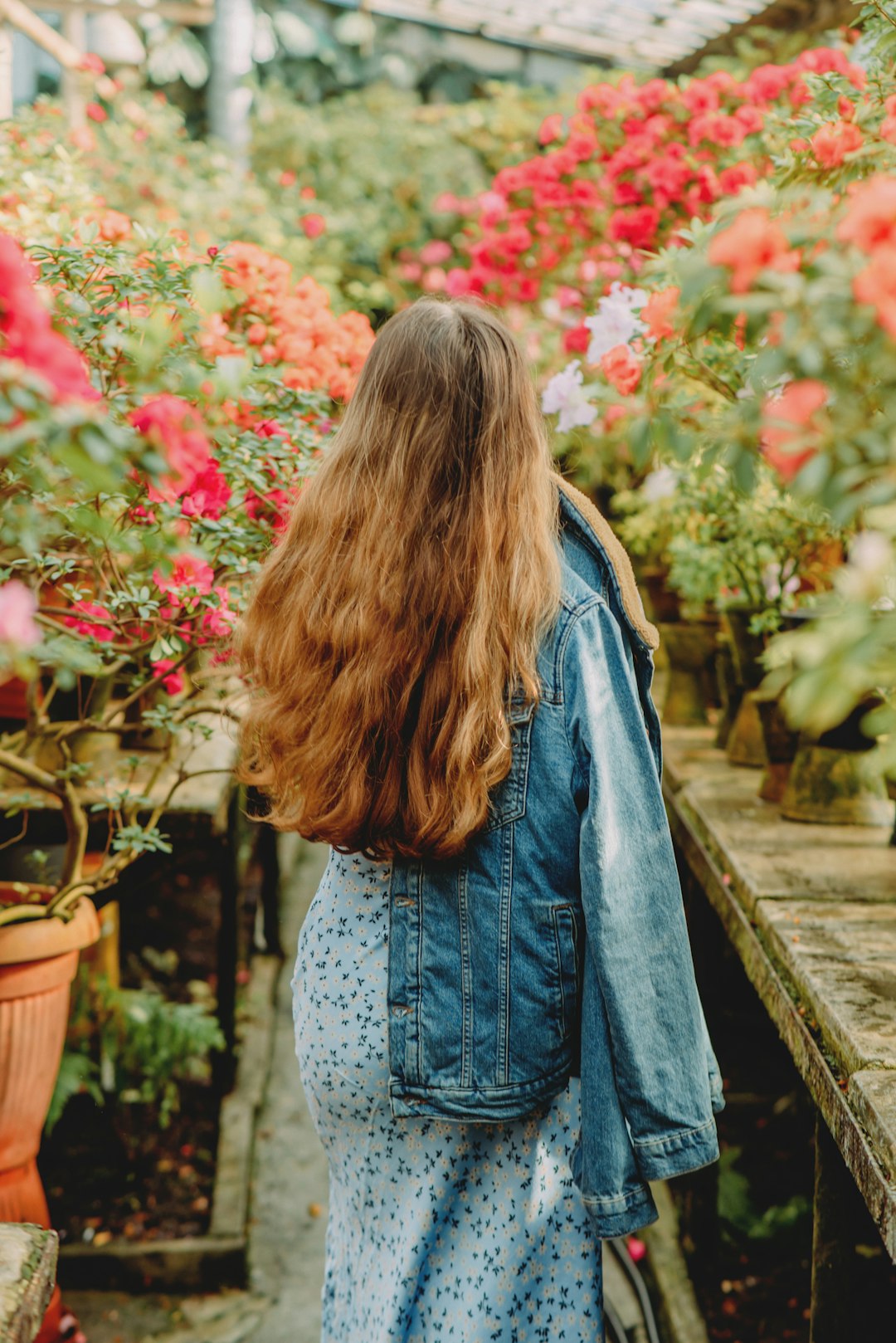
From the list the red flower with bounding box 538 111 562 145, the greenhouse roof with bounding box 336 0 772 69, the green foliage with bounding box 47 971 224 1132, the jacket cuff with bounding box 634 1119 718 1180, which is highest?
the greenhouse roof with bounding box 336 0 772 69

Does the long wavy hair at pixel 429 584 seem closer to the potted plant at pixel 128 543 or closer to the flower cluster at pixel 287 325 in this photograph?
the potted plant at pixel 128 543

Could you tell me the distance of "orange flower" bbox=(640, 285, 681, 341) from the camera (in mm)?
1370

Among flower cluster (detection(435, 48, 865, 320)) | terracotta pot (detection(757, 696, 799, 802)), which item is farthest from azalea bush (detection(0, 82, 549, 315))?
terracotta pot (detection(757, 696, 799, 802))

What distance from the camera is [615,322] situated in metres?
1.90

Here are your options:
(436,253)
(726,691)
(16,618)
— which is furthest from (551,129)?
(16,618)

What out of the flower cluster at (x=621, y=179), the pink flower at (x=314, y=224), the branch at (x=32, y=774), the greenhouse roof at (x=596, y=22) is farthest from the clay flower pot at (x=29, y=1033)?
the greenhouse roof at (x=596, y=22)

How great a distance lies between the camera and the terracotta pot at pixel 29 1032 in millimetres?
1959

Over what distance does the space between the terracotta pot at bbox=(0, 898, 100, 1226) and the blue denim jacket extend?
2.84ft

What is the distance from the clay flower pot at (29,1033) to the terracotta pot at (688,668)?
1733mm

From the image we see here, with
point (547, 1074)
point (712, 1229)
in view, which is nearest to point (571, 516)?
point (547, 1074)

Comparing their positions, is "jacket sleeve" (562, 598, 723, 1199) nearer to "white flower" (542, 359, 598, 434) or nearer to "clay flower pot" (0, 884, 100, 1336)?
"white flower" (542, 359, 598, 434)

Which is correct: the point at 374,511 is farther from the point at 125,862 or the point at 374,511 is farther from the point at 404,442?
the point at 125,862

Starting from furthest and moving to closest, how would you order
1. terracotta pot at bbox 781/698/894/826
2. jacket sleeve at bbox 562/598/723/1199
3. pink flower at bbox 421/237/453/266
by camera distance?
pink flower at bbox 421/237/453/266 → terracotta pot at bbox 781/698/894/826 → jacket sleeve at bbox 562/598/723/1199

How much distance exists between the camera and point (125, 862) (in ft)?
6.75
